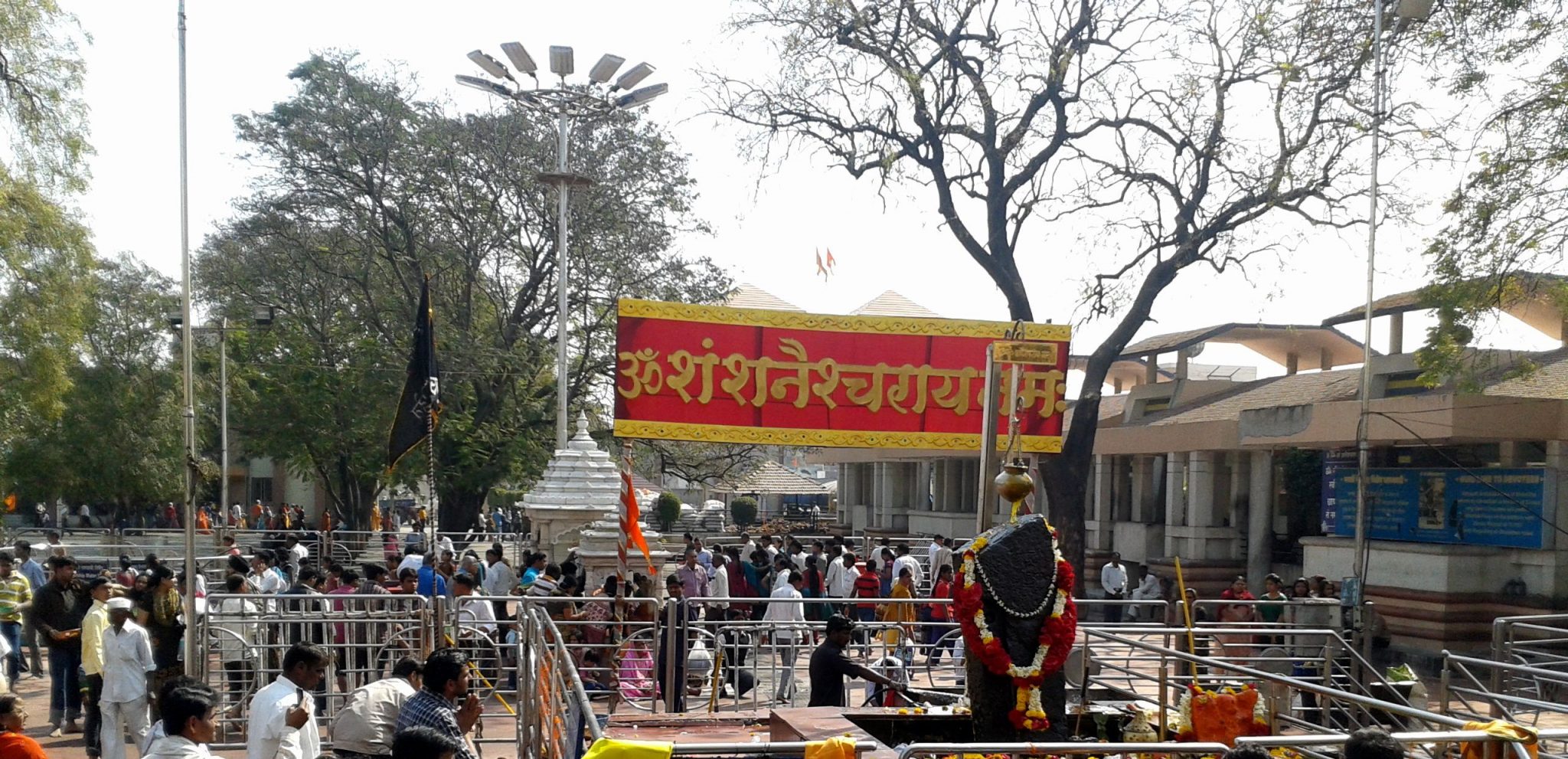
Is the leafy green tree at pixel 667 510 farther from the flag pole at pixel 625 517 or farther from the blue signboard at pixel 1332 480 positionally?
the flag pole at pixel 625 517

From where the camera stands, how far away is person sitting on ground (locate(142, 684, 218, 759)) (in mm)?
5734

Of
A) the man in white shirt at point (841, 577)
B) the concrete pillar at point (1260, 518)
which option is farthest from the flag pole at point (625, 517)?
the concrete pillar at point (1260, 518)

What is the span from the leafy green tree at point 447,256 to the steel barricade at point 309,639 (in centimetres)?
1659

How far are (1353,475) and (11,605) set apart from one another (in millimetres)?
17037

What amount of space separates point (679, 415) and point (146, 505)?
34059 millimetres

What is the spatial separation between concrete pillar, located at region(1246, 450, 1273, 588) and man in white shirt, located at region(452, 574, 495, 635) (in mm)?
14201

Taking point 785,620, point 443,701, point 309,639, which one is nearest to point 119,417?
point 309,639

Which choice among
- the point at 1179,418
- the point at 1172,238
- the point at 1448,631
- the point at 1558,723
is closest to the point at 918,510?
the point at 1179,418

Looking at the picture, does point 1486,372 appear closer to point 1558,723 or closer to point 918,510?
point 1558,723

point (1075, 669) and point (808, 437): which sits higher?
point (808, 437)

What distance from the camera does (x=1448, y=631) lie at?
53.2ft

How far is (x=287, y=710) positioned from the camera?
679cm

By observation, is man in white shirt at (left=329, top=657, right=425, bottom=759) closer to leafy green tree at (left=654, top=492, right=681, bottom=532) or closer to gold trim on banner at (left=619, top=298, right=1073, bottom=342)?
gold trim on banner at (left=619, top=298, right=1073, bottom=342)

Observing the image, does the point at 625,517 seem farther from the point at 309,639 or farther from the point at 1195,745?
the point at 1195,745
